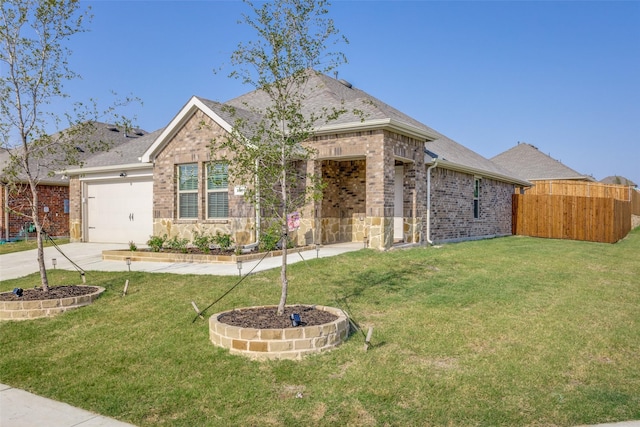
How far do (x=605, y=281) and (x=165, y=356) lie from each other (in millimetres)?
8803

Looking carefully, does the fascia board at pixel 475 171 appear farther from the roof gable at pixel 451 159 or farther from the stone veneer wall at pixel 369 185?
the stone veneer wall at pixel 369 185

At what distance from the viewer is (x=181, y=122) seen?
15641 millimetres

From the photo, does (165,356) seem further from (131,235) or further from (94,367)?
(131,235)

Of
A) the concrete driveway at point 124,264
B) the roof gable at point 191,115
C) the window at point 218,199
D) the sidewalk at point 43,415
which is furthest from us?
the window at point 218,199

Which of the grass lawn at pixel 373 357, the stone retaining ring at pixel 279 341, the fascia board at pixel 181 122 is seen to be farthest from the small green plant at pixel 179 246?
the stone retaining ring at pixel 279 341

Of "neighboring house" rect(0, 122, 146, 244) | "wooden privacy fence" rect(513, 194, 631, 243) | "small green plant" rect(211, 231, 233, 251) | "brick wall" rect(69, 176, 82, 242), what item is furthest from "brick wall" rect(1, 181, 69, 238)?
"wooden privacy fence" rect(513, 194, 631, 243)

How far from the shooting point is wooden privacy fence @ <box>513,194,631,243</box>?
20.1 metres

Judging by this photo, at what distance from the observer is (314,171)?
1440 centimetres

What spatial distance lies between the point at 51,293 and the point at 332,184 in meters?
9.42

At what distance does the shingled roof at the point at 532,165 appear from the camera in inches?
1271

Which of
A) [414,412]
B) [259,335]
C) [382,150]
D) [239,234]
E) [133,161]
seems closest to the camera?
[414,412]

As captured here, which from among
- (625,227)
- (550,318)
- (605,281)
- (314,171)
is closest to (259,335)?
(550,318)

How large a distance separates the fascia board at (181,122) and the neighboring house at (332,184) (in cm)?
3

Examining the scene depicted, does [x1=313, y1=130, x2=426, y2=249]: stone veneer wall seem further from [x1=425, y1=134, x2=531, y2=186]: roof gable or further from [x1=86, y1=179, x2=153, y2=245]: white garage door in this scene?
[x1=86, y1=179, x2=153, y2=245]: white garage door
